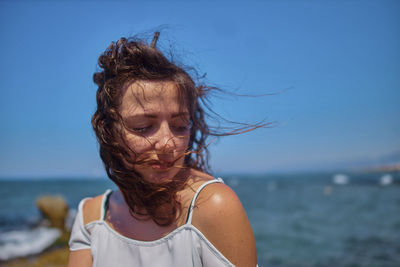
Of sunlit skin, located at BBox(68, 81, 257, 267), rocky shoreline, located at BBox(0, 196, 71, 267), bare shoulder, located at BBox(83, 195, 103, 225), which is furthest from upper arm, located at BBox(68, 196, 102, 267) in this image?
rocky shoreline, located at BBox(0, 196, 71, 267)

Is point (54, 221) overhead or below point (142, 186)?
below

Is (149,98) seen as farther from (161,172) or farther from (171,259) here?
(171,259)

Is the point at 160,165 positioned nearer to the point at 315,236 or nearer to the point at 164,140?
the point at 164,140

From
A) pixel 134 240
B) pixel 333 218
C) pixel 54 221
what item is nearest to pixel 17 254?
pixel 54 221

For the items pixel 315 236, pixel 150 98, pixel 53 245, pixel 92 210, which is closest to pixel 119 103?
pixel 150 98

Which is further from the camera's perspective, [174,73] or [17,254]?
[17,254]

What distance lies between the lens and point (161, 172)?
4.48ft

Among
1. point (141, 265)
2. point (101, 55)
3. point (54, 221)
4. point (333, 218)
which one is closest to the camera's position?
point (141, 265)

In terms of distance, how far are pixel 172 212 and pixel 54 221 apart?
42.8ft

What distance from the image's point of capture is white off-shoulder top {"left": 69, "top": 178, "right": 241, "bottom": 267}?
1.20m

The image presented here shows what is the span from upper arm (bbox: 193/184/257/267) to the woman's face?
282 millimetres

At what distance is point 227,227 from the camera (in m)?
1.15

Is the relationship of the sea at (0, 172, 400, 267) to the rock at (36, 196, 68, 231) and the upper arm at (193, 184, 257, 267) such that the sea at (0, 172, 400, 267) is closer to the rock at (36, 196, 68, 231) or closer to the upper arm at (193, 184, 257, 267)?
the rock at (36, 196, 68, 231)

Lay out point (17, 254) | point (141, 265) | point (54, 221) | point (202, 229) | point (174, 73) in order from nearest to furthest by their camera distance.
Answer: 1. point (202, 229)
2. point (141, 265)
3. point (174, 73)
4. point (17, 254)
5. point (54, 221)
